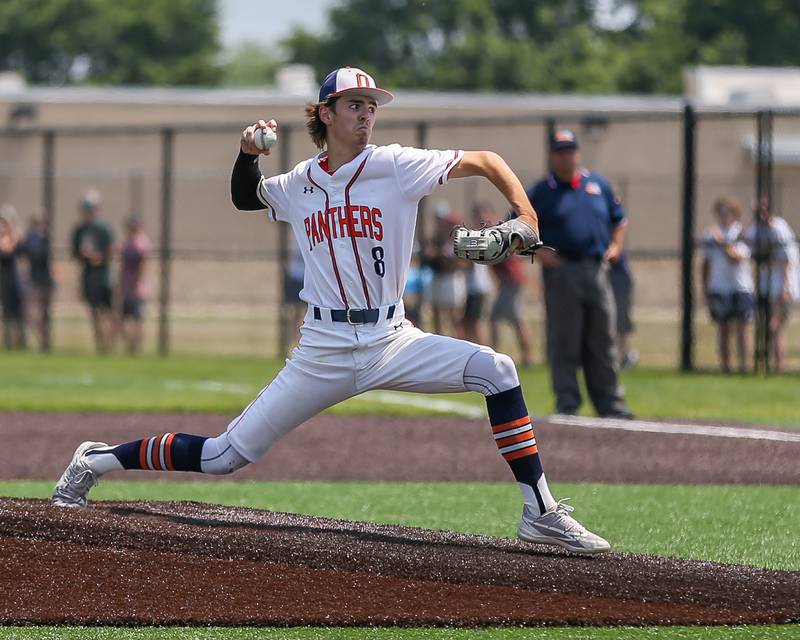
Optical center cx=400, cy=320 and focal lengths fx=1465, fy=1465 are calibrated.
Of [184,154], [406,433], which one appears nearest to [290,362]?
[406,433]

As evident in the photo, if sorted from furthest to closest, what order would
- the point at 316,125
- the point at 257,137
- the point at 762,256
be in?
the point at 762,256, the point at 316,125, the point at 257,137

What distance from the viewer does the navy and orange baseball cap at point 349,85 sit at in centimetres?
629

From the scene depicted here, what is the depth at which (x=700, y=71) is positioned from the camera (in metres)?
40.0

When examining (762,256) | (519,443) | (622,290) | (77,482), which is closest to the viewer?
(519,443)

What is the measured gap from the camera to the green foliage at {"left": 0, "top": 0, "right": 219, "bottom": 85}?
64.9m

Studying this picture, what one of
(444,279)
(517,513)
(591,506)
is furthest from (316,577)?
(444,279)

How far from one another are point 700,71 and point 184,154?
15449mm

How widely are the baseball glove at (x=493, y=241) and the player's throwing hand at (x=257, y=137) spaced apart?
3.19ft

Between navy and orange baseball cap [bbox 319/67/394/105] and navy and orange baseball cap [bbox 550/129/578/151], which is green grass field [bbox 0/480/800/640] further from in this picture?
navy and orange baseball cap [bbox 550/129/578/151]

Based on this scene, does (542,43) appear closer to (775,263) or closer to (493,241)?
(775,263)

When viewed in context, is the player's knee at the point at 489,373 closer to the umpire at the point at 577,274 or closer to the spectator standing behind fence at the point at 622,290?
the umpire at the point at 577,274

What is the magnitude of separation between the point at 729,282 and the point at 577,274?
217 inches

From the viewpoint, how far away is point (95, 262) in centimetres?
2081

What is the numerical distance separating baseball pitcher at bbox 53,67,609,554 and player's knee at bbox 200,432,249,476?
6 centimetres
